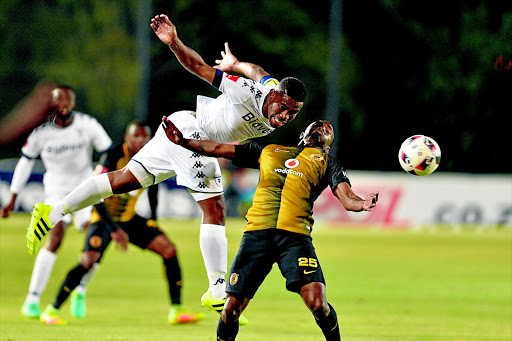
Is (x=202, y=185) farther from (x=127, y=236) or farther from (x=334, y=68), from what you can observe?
(x=334, y=68)

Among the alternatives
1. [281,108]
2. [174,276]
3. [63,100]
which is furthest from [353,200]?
[63,100]

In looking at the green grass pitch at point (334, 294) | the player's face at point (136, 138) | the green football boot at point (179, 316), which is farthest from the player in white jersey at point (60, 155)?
the green football boot at point (179, 316)

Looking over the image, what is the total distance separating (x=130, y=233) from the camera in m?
11.0

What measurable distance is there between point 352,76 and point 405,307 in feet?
97.4

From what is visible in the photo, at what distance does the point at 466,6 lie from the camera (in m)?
39.1

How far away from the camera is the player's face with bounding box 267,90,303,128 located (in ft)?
26.8

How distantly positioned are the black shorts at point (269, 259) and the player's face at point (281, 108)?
3.50 feet

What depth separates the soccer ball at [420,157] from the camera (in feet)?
26.2

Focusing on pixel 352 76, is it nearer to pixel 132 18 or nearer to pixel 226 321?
pixel 132 18

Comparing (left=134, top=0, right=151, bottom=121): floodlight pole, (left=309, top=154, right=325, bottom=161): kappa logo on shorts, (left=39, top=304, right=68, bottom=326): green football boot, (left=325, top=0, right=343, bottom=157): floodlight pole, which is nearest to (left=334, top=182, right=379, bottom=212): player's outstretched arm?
(left=309, top=154, right=325, bottom=161): kappa logo on shorts

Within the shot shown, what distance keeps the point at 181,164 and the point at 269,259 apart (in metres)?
1.66

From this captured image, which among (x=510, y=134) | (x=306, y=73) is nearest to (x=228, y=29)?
(x=306, y=73)

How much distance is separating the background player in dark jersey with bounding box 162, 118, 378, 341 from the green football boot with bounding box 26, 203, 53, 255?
1.63 metres

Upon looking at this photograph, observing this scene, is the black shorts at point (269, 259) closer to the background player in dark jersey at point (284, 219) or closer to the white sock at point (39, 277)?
the background player in dark jersey at point (284, 219)
